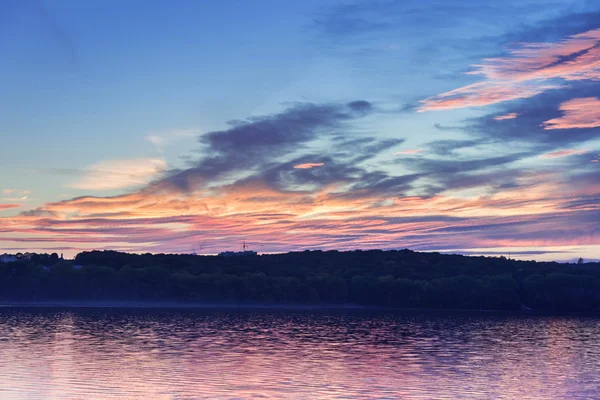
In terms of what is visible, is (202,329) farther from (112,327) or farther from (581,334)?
(581,334)

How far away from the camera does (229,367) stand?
212ft

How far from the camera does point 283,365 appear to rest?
223 ft

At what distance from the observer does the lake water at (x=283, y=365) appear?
51219mm

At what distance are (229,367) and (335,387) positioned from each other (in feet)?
45.4

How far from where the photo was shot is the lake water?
168ft

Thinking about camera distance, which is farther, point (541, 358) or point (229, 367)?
point (541, 358)

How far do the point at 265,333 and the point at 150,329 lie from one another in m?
18.8

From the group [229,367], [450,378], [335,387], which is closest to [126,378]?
[229,367]

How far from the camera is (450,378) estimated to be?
61.2 metres

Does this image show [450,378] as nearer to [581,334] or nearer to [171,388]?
[171,388]

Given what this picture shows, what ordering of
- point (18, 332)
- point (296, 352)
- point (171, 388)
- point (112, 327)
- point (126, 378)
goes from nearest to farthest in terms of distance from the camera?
point (171, 388) < point (126, 378) < point (296, 352) < point (18, 332) < point (112, 327)

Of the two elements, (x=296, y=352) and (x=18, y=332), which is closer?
(x=296, y=352)

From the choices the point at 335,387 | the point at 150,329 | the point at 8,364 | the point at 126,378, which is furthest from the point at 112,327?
the point at 335,387

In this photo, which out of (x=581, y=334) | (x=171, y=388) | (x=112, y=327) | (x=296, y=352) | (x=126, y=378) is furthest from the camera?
(x=581, y=334)
